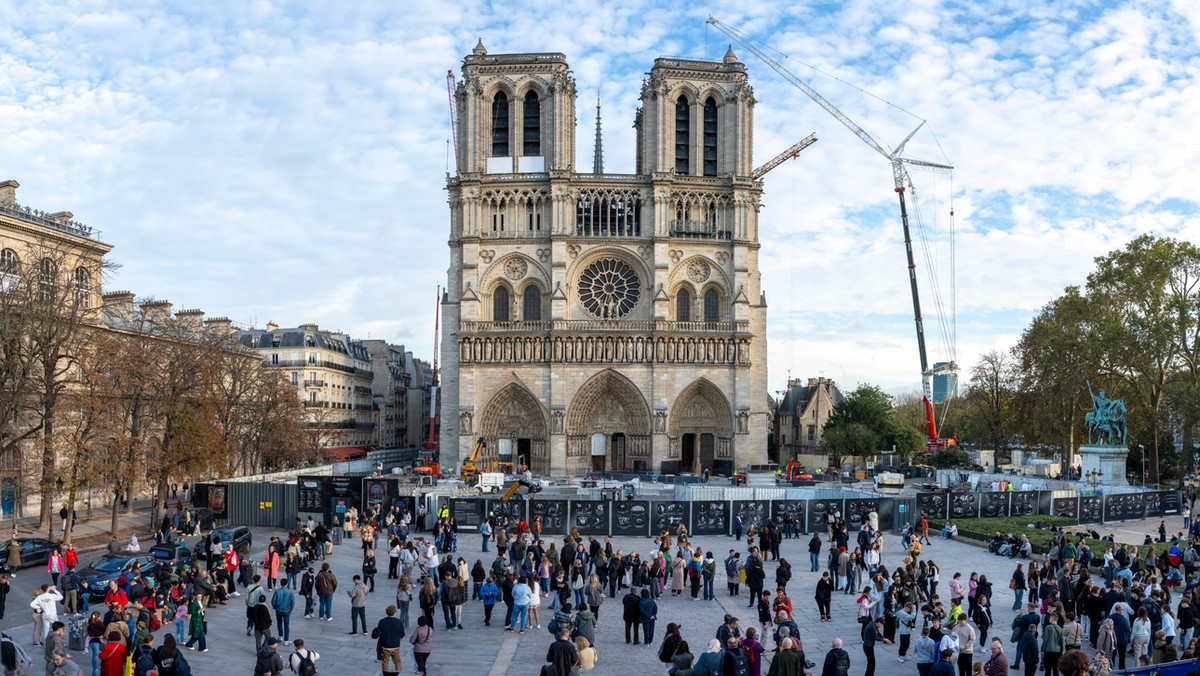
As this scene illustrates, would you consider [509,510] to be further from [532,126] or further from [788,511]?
[532,126]

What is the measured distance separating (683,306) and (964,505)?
27.6 m

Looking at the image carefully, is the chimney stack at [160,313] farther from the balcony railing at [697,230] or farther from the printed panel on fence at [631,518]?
the balcony railing at [697,230]

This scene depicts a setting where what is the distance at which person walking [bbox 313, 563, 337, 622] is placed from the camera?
18188 millimetres

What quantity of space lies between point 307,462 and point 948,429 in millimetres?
62486

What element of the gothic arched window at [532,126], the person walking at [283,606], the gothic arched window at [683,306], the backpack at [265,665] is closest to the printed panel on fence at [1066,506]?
the gothic arched window at [683,306]

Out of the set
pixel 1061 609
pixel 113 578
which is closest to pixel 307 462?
pixel 113 578

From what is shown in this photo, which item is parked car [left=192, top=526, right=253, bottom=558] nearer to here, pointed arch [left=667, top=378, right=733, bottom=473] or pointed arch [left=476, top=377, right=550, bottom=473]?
pointed arch [left=476, top=377, right=550, bottom=473]

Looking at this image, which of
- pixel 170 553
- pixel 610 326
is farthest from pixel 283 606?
pixel 610 326

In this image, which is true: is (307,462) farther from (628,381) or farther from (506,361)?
(628,381)

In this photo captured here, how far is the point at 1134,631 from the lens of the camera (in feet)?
49.8

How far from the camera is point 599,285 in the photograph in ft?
195

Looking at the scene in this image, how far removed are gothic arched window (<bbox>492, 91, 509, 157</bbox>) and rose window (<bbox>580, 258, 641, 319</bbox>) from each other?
383 inches

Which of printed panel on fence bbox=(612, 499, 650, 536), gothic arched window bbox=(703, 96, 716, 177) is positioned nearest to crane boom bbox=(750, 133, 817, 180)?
gothic arched window bbox=(703, 96, 716, 177)

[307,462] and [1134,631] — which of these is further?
[307,462]
